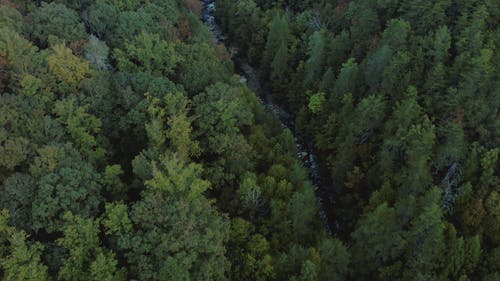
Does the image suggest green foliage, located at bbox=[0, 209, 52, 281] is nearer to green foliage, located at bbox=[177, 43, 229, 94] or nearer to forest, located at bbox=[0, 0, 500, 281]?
forest, located at bbox=[0, 0, 500, 281]

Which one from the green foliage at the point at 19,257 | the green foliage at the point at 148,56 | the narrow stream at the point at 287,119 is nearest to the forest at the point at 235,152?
the green foliage at the point at 19,257

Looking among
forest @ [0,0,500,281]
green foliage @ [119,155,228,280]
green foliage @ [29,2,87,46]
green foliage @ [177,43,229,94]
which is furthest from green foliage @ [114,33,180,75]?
green foliage @ [119,155,228,280]

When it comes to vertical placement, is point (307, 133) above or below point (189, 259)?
below

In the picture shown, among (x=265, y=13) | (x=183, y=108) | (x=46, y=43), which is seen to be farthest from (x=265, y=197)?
(x=265, y=13)

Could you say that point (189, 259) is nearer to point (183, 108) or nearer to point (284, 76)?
point (183, 108)

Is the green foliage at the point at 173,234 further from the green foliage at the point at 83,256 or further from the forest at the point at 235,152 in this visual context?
the green foliage at the point at 83,256

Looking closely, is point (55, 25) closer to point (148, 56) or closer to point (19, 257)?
point (148, 56)
